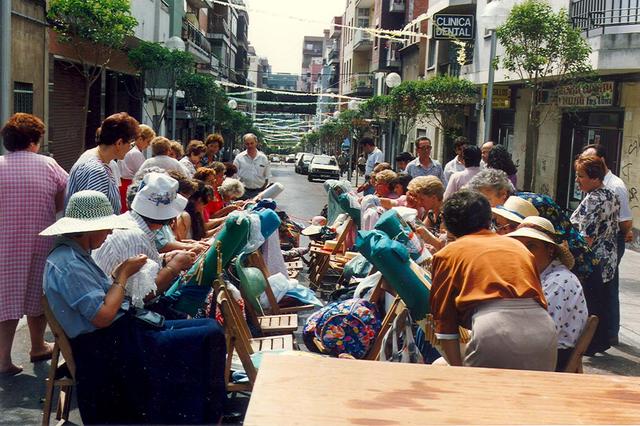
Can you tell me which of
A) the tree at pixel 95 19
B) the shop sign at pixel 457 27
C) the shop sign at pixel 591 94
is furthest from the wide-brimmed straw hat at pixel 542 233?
the shop sign at pixel 457 27

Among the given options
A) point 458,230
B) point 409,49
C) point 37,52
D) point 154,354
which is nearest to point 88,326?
point 154,354

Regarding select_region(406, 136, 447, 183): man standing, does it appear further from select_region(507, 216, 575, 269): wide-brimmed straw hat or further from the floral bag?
select_region(507, 216, 575, 269): wide-brimmed straw hat

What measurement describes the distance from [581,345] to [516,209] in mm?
1352

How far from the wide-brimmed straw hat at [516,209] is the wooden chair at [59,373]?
2.71 m

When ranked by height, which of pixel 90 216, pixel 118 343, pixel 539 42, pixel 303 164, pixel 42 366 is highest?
pixel 539 42

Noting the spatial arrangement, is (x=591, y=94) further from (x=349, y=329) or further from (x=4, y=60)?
(x=349, y=329)

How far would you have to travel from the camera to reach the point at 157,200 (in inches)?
213

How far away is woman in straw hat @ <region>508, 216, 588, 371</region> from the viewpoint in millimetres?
4602

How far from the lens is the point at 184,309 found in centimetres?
527

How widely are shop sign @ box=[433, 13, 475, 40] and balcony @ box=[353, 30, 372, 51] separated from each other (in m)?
33.1

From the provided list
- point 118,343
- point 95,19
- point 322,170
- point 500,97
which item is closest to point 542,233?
point 118,343

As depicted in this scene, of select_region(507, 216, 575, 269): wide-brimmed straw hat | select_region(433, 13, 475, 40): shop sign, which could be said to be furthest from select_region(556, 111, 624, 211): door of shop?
select_region(507, 216, 575, 269): wide-brimmed straw hat

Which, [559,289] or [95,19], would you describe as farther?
[95,19]

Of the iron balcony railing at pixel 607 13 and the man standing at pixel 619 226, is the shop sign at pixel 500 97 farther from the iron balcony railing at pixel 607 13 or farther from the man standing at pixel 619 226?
the man standing at pixel 619 226
